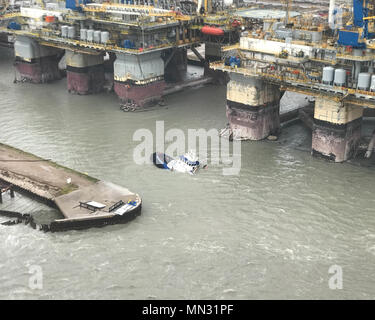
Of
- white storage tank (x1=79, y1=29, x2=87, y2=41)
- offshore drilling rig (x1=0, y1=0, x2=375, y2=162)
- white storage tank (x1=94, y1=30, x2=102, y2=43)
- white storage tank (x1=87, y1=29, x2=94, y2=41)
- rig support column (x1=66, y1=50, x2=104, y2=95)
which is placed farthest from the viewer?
rig support column (x1=66, y1=50, x2=104, y2=95)

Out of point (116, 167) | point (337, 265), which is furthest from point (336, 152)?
point (116, 167)

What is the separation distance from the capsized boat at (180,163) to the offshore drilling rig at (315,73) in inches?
295

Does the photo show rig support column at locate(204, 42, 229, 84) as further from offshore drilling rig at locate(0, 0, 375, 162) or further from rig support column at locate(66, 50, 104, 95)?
rig support column at locate(66, 50, 104, 95)

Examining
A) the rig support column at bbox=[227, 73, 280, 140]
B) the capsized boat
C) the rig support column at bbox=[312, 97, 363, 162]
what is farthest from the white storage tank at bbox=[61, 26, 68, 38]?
the rig support column at bbox=[312, 97, 363, 162]

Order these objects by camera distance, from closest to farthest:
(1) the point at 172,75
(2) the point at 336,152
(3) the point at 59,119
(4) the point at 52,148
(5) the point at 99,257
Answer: (5) the point at 99,257 < (2) the point at 336,152 < (4) the point at 52,148 < (3) the point at 59,119 < (1) the point at 172,75

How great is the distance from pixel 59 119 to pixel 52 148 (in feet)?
26.0

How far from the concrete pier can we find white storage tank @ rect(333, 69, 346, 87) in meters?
17.4

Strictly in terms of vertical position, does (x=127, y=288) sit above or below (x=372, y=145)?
below

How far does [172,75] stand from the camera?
223 feet

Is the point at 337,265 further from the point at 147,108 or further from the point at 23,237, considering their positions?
the point at 147,108

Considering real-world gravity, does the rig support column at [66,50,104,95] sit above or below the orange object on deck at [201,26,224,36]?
below

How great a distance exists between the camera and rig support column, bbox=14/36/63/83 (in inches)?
2564

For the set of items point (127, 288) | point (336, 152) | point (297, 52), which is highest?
point (297, 52)

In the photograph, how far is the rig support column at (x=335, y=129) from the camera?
4162 cm
